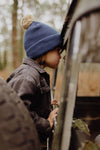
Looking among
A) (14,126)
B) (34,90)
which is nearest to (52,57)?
(34,90)

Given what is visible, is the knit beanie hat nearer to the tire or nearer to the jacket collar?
the jacket collar

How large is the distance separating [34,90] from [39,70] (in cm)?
29

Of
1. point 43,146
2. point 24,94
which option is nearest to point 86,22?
point 24,94

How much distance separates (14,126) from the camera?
2.51ft

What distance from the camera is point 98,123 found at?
2236 millimetres

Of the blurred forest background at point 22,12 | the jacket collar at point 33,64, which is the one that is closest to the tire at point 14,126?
the jacket collar at point 33,64

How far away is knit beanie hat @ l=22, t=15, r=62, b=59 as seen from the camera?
1.51 m

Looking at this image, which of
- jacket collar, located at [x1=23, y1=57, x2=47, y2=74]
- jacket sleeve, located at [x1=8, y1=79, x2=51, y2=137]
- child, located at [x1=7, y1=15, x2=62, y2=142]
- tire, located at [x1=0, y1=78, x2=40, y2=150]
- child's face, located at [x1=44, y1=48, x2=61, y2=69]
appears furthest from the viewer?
child's face, located at [x1=44, y1=48, x2=61, y2=69]

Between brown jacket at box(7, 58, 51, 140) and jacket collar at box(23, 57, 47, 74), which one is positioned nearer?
brown jacket at box(7, 58, 51, 140)

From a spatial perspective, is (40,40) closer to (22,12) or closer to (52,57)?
(52,57)

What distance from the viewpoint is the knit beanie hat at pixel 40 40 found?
1.51m

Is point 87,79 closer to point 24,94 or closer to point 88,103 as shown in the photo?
point 88,103

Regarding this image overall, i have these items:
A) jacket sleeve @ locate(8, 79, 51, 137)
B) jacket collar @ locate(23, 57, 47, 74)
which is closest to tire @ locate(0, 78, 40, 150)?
jacket sleeve @ locate(8, 79, 51, 137)

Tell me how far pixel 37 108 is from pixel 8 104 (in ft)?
2.32
